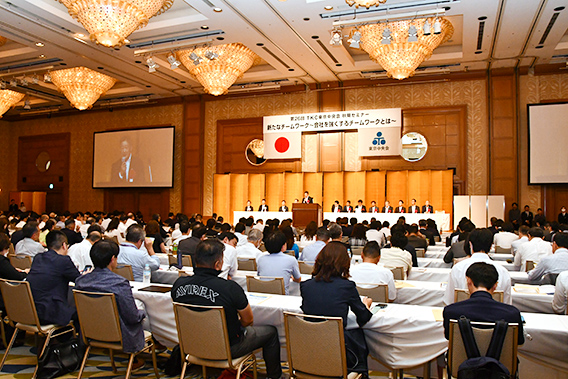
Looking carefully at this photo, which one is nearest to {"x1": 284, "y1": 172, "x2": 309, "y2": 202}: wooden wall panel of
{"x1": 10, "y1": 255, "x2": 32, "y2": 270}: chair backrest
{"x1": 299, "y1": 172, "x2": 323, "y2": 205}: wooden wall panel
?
{"x1": 299, "y1": 172, "x2": 323, "y2": 205}: wooden wall panel

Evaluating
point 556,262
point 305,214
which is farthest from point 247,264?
point 305,214

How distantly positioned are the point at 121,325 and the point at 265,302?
1.05 meters

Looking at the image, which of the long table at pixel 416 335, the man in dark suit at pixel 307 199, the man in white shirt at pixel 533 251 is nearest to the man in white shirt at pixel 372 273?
the long table at pixel 416 335

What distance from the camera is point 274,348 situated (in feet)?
11.5

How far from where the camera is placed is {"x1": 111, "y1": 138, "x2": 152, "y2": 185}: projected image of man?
720 inches

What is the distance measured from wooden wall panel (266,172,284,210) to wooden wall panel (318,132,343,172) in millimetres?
1486

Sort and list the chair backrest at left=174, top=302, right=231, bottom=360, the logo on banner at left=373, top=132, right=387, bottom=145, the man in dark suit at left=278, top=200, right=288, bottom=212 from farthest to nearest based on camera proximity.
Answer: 1. the man in dark suit at left=278, top=200, right=288, bottom=212
2. the logo on banner at left=373, top=132, right=387, bottom=145
3. the chair backrest at left=174, top=302, right=231, bottom=360

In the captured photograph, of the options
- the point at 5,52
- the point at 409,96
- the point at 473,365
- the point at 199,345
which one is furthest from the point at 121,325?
the point at 409,96

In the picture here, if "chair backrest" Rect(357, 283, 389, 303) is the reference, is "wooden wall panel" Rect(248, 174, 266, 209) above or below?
above

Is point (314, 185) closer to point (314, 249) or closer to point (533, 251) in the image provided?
point (314, 249)

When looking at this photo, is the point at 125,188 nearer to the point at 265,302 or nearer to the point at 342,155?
the point at 342,155

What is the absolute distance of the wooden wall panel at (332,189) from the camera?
622 inches

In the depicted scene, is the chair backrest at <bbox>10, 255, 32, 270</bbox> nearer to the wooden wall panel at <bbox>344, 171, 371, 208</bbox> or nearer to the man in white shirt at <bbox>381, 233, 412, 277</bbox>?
the man in white shirt at <bbox>381, 233, 412, 277</bbox>

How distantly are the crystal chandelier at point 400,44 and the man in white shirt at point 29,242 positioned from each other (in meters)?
7.79
